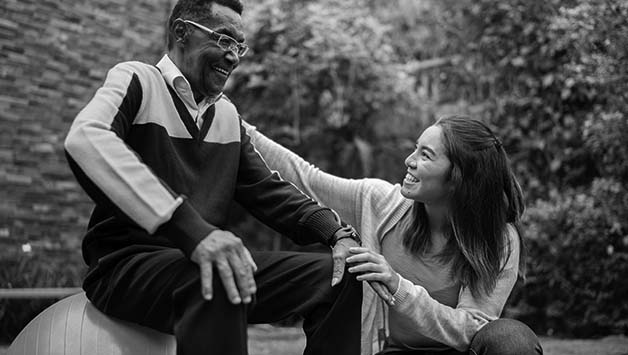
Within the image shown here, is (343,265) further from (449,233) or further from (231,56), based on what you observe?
(231,56)

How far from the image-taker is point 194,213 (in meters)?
2.00

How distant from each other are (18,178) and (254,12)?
9.73ft

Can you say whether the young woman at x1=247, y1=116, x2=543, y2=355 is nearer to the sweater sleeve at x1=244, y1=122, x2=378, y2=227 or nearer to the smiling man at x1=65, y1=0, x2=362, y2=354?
the sweater sleeve at x1=244, y1=122, x2=378, y2=227

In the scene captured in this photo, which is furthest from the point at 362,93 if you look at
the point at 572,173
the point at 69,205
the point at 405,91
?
the point at 69,205

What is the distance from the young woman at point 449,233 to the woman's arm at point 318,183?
6 cm

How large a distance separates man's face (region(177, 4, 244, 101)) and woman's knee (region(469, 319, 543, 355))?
1.21 metres

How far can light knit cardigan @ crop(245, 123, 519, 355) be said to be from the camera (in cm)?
258

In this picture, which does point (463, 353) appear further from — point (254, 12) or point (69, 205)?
point (254, 12)

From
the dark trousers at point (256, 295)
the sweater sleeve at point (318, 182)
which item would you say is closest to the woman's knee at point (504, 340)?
the dark trousers at point (256, 295)

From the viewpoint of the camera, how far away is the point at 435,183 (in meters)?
2.81

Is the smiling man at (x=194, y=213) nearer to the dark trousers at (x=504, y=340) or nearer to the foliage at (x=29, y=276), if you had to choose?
the dark trousers at (x=504, y=340)

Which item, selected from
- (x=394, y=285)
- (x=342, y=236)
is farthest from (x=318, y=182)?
(x=394, y=285)

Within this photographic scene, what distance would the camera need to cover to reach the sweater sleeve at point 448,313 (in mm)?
2539

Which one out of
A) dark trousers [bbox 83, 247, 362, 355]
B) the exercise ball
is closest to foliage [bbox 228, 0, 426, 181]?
dark trousers [bbox 83, 247, 362, 355]
